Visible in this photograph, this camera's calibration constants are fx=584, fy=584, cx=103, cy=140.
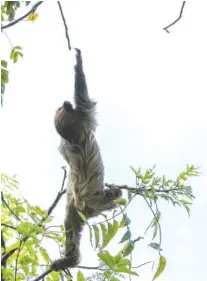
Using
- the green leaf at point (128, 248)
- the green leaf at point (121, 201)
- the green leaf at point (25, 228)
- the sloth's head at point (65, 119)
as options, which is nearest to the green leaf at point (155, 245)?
the green leaf at point (128, 248)

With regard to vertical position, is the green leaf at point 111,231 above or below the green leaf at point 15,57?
below

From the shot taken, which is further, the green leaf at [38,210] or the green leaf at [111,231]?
the green leaf at [38,210]

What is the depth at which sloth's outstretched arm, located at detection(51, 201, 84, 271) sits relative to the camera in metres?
1.97

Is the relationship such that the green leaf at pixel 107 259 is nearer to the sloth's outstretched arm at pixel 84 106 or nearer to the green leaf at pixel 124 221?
the green leaf at pixel 124 221

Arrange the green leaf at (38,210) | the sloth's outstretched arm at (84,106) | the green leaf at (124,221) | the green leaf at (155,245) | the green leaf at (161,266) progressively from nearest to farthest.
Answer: the green leaf at (161,266), the green leaf at (155,245), the green leaf at (124,221), the green leaf at (38,210), the sloth's outstretched arm at (84,106)

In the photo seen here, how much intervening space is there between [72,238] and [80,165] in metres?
0.29

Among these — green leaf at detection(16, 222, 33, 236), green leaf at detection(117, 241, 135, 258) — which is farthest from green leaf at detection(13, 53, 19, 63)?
green leaf at detection(117, 241, 135, 258)

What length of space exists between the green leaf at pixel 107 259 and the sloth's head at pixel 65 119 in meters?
1.08

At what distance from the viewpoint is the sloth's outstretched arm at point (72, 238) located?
1967mm

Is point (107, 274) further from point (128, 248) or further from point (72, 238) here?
point (72, 238)

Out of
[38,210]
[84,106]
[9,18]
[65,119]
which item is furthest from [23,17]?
[84,106]

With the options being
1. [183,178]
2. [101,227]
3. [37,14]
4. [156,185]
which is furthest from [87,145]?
[101,227]

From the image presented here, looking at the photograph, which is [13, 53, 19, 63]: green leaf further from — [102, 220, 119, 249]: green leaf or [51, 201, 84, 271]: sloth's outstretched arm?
[51, 201, 84, 271]: sloth's outstretched arm

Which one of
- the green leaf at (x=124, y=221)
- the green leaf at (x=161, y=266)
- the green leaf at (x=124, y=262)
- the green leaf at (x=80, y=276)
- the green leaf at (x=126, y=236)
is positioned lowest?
the green leaf at (x=161, y=266)
